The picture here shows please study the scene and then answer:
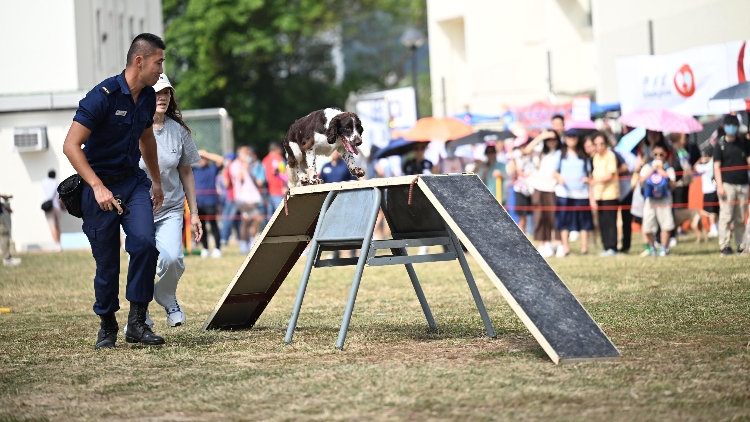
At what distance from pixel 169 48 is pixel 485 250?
41.6 meters

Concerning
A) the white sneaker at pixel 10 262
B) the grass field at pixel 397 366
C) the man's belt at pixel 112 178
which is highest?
the man's belt at pixel 112 178

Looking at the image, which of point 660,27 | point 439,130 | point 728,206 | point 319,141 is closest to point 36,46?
point 439,130

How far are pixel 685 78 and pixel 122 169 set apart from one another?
1129cm

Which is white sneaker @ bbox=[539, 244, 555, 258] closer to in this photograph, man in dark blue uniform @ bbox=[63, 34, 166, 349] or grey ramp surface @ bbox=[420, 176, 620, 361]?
grey ramp surface @ bbox=[420, 176, 620, 361]

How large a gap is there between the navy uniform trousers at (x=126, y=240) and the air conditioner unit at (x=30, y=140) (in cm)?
1837

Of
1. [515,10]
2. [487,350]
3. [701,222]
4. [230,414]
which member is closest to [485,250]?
[487,350]

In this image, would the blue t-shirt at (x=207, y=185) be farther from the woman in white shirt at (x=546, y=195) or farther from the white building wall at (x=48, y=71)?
the woman in white shirt at (x=546, y=195)

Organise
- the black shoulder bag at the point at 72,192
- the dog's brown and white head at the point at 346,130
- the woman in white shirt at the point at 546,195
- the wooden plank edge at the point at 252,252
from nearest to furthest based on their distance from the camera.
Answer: the black shoulder bag at the point at 72,192, the wooden plank edge at the point at 252,252, the dog's brown and white head at the point at 346,130, the woman in white shirt at the point at 546,195

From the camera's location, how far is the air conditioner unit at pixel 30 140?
973 inches

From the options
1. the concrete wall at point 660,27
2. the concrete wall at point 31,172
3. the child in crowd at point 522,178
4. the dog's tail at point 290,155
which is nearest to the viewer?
the dog's tail at point 290,155

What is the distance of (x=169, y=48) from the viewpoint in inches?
1821

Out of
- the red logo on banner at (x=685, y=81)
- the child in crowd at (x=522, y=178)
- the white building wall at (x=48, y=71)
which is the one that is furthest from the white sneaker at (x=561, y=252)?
the white building wall at (x=48, y=71)

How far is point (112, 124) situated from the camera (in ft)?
23.6

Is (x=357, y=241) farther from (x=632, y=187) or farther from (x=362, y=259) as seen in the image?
(x=632, y=187)
